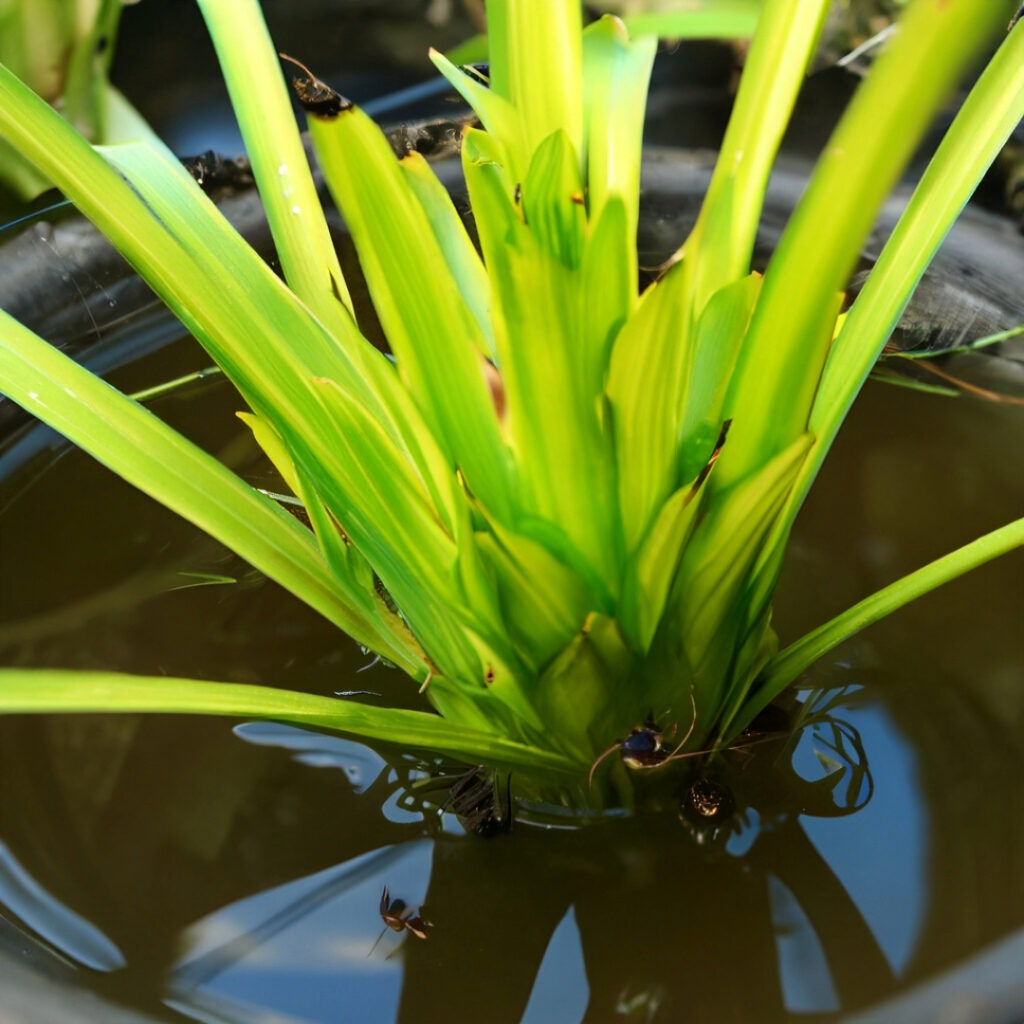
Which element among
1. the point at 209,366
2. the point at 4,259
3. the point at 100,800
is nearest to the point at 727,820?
the point at 100,800

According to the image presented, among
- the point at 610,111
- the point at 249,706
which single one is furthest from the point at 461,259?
the point at 249,706

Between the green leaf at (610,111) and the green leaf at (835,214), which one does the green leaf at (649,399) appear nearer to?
the green leaf at (835,214)

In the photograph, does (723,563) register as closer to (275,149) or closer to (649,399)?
(649,399)

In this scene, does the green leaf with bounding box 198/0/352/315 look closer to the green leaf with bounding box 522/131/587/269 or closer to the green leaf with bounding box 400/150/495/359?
the green leaf with bounding box 400/150/495/359

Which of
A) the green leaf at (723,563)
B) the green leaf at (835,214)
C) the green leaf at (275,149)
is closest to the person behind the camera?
the green leaf at (835,214)

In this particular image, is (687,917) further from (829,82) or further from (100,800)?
(829,82)

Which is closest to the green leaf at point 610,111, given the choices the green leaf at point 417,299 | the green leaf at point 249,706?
the green leaf at point 417,299

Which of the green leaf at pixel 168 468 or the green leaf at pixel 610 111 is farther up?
the green leaf at pixel 610 111
